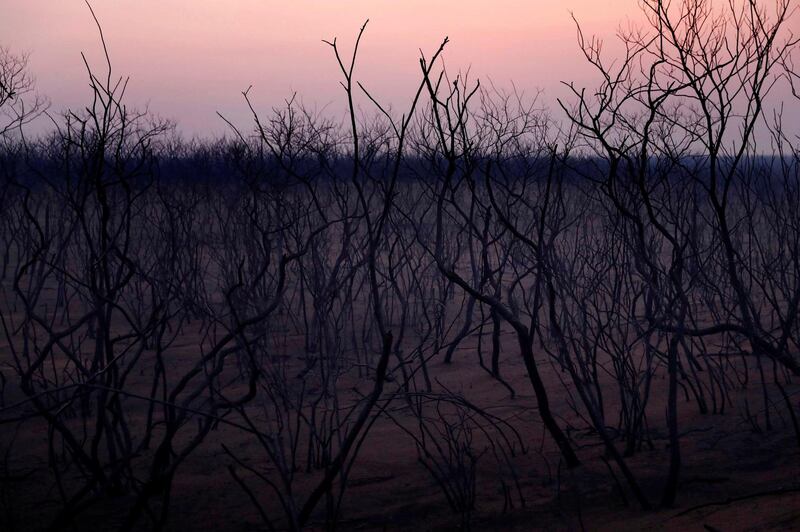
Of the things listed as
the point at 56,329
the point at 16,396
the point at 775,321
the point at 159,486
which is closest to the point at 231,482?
the point at 159,486

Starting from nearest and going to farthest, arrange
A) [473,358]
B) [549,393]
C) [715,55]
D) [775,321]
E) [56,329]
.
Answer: [715,55]
[549,393]
[473,358]
[775,321]
[56,329]

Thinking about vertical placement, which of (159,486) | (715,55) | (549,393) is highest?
(715,55)

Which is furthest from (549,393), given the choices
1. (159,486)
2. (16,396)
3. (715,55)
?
(16,396)

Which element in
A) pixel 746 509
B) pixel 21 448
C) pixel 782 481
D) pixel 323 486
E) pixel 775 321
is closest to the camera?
pixel 746 509

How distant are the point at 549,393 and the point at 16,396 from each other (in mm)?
3964

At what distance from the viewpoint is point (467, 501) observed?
3.40m

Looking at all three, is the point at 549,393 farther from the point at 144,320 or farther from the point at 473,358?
the point at 144,320

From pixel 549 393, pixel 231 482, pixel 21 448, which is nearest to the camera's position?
pixel 231 482

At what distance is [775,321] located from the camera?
797cm

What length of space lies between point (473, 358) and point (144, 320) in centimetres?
403

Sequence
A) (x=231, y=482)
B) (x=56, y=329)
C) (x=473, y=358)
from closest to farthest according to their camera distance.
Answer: (x=231, y=482), (x=473, y=358), (x=56, y=329)

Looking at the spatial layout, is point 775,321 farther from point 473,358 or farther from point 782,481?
point 782,481

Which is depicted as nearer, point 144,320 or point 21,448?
point 21,448

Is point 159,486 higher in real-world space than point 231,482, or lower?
higher
